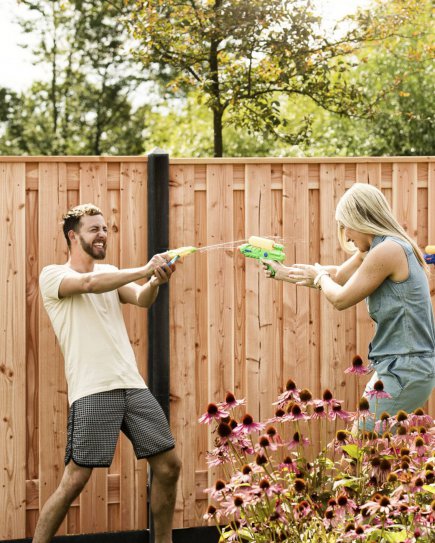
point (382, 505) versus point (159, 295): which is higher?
point (159, 295)

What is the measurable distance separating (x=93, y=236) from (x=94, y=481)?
1272 millimetres

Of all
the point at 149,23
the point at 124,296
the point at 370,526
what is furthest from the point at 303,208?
the point at 149,23

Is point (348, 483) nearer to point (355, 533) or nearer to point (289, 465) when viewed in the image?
point (289, 465)

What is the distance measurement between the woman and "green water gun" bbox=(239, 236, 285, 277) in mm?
396

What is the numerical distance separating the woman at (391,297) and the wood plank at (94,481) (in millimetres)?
1267

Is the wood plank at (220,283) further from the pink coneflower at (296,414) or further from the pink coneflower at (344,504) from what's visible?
the pink coneflower at (344,504)

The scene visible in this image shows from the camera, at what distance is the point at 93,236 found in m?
4.09

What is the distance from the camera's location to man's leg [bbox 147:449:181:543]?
13.5ft

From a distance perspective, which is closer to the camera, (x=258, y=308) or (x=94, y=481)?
(x=94, y=481)

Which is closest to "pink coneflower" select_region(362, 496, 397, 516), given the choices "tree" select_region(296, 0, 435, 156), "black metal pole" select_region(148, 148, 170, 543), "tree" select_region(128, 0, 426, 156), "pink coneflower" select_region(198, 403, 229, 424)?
"pink coneflower" select_region(198, 403, 229, 424)

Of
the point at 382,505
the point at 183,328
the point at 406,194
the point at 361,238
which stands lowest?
the point at 382,505

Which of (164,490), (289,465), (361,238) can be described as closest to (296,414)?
(289,465)

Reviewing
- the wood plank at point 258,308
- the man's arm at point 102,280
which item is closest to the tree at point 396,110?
the wood plank at point 258,308

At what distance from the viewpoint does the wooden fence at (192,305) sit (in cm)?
442
